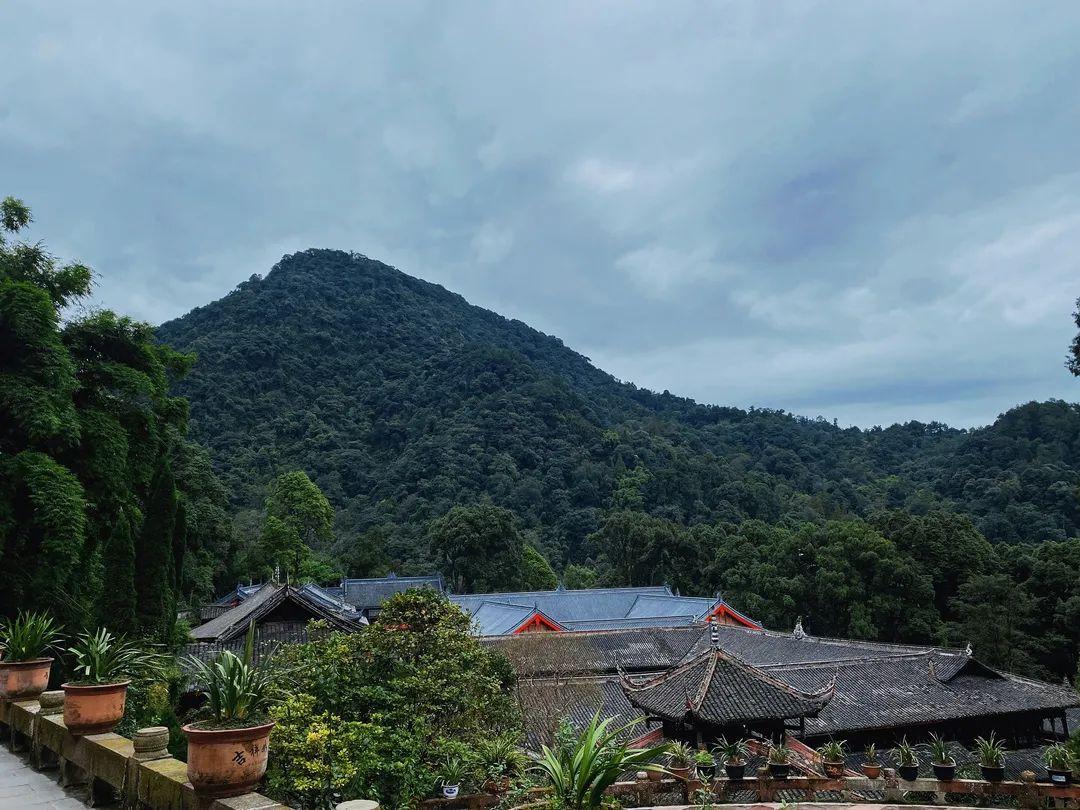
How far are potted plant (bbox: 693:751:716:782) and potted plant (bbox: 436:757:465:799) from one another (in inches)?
160

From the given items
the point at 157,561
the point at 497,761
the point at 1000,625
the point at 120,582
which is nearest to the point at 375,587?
the point at 157,561

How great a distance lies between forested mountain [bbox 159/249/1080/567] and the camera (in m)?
63.7

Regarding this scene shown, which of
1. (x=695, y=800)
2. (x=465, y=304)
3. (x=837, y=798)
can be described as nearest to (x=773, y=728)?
(x=837, y=798)

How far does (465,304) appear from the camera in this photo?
145m

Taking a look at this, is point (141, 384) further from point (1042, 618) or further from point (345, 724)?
point (1042, 618)

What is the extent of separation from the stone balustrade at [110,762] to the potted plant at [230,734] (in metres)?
0.10

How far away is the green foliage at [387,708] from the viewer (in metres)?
5.36

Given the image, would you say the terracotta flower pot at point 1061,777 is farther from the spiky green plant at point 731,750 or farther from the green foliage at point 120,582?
the green foliage at point 120,582

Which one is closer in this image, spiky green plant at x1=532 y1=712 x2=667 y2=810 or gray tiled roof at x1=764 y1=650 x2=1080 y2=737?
spiky green plant at x1=532 y1=712 x2=667 y2=810

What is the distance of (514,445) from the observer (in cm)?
7381

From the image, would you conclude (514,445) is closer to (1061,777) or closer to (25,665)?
(1061,777)

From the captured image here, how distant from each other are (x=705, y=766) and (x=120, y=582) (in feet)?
35.2

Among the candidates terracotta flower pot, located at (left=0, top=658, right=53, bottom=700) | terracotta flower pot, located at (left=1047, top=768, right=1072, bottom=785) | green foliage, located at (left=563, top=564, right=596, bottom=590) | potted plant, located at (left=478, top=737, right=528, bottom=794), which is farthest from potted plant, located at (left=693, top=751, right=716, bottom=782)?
green foliage, located at (left=563, top=564, right=596, bottom=590)

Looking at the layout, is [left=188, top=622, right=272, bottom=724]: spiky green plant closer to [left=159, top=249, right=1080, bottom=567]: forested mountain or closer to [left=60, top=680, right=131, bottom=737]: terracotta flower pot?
[left=60, top=680, right=131, bottom=737]: terracotta flower pot
